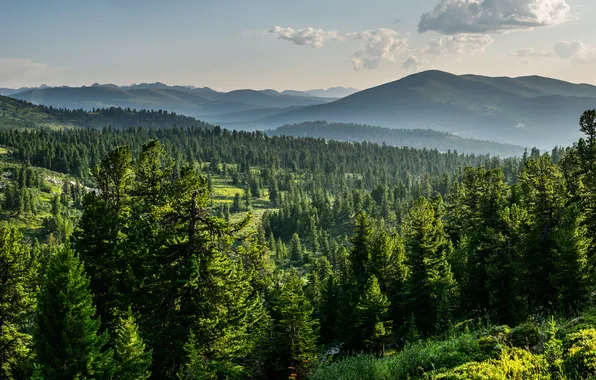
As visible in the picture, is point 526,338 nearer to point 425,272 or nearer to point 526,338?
point 526,338

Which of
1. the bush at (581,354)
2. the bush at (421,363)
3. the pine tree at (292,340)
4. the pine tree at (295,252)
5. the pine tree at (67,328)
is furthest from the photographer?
the pine tree at (295,252)

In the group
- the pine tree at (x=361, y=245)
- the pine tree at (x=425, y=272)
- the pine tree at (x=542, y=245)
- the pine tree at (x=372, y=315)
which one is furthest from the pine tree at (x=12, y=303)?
the pine tree at (x=542, y=245)

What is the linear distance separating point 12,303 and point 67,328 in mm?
13639

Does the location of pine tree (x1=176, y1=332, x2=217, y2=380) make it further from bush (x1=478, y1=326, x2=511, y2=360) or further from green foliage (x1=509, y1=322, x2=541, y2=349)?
green foliage (x1=509, y1=322, x2=541, y2=349)

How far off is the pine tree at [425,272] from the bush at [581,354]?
89.8 ft

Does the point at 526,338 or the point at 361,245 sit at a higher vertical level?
the point at 526,338

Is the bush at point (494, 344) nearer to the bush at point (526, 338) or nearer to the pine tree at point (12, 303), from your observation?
the bush at point (526, 338)

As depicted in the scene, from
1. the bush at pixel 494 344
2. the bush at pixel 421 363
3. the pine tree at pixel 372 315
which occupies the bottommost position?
the pine tree at pixel 372 315

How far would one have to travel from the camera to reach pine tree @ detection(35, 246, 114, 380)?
2177cm

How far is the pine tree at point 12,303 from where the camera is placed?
30812 mm

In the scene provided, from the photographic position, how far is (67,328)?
862 inches

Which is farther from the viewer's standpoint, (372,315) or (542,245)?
(372,315)

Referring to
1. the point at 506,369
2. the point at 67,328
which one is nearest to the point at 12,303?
the point at 67,328

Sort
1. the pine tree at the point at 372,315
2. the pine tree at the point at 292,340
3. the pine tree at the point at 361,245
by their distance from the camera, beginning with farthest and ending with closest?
1. the pine tree at the point at 361,245
2. the pine tree at the point at 372,315
3. the pine tree at the point at 292,340
